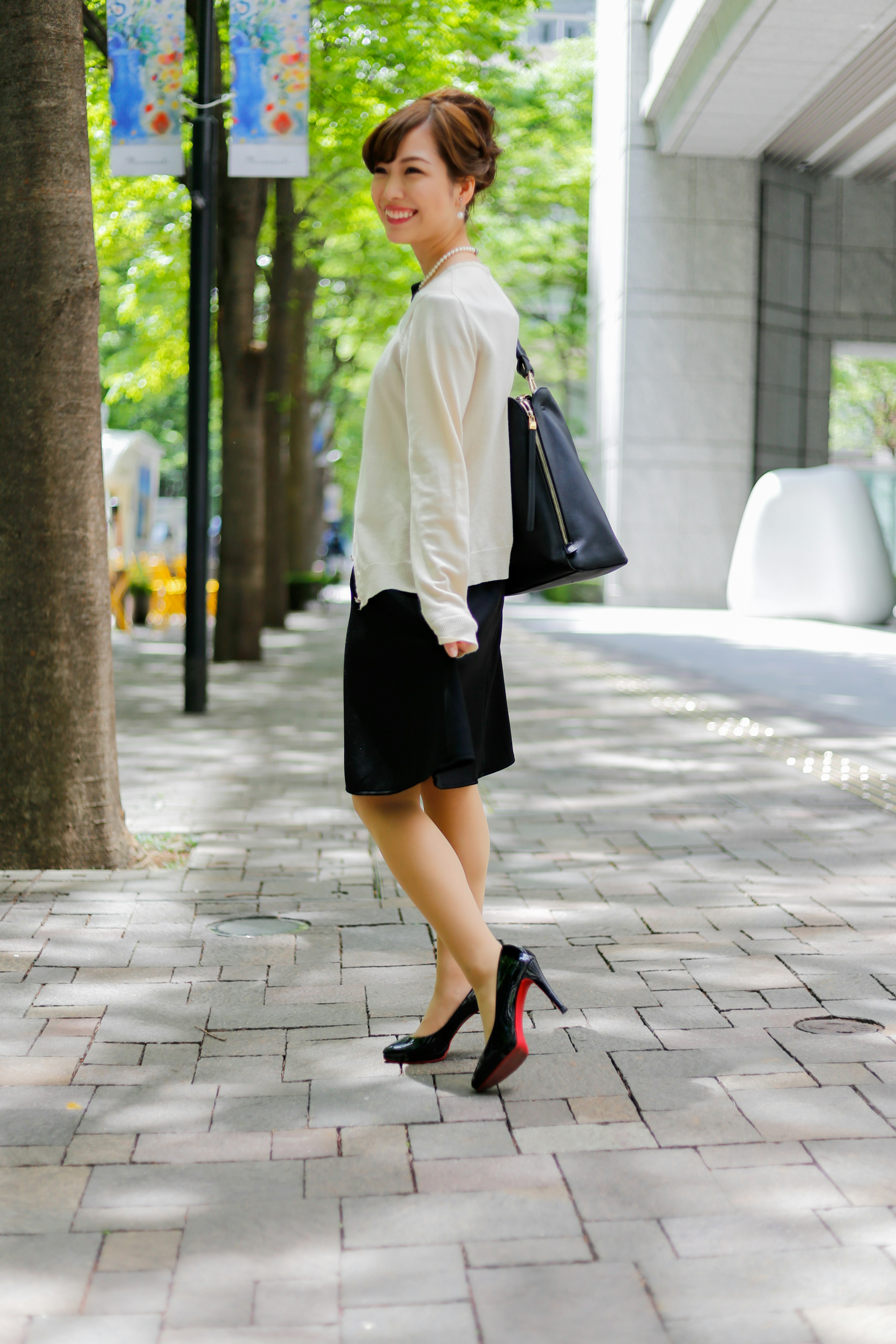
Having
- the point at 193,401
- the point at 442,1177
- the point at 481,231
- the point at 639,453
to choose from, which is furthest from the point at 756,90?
the point at 442,1177

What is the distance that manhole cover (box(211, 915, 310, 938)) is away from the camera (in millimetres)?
4445

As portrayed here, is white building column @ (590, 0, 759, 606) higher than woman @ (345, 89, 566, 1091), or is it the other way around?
white building column @ (590, 0, 759, 606)

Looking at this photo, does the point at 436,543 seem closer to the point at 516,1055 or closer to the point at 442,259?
the point at 442,259

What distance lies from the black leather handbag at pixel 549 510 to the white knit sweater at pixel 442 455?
0.10 ft

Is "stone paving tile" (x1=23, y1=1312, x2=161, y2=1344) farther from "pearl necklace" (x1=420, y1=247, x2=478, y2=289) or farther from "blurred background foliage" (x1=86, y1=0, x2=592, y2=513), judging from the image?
→ "blurred background foliage" (x1=86, y1=0, x2=592, y2=513)

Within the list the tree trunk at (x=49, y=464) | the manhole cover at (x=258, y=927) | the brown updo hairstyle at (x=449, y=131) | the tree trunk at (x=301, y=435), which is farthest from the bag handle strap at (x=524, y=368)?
the tree trunk at (x=301, y=435)

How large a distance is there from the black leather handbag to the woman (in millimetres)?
38

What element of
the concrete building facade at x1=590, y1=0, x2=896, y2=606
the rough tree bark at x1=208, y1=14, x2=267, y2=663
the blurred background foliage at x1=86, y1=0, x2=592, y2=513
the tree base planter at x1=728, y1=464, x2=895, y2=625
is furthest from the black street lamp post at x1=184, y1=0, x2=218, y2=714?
the concrete building facade at x1=590, y1=0, x2=896, y2=606

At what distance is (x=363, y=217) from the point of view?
59.5ft

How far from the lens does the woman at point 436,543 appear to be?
2887 mm

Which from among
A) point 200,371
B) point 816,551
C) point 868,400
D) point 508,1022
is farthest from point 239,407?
point 868,400

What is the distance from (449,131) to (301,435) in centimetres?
2035

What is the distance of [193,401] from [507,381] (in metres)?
8.05

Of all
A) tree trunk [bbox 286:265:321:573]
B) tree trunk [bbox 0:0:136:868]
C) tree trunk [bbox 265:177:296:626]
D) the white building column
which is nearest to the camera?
tree trunk [bbox 0:0:136:868]
